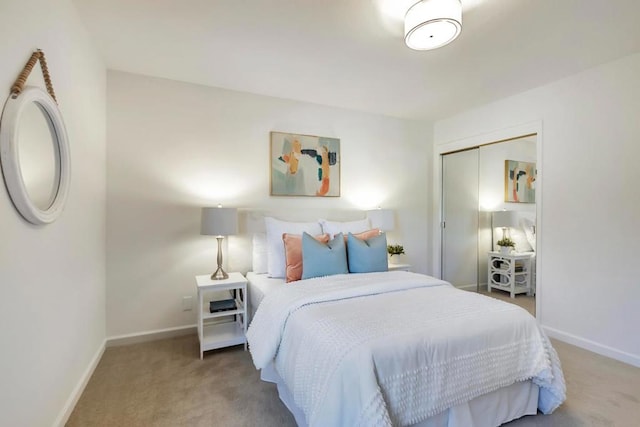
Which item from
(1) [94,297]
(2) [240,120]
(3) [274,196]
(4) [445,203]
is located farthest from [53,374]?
(4) [445,203]

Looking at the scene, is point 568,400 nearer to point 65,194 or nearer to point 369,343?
point 369,343

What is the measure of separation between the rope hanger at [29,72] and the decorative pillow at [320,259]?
190cm

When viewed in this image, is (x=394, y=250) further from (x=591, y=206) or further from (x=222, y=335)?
(x=222, y=335)

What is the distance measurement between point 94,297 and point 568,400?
351 centimetres

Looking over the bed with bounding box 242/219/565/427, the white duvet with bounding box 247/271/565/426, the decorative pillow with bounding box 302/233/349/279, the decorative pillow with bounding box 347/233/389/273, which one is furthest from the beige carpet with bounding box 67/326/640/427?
the decorative pillow with bounding box 347/233/389/273

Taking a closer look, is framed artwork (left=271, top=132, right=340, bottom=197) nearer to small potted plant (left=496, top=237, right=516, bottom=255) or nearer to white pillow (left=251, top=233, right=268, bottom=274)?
white pillow (left=251, top=233, right=268, bottom=274)

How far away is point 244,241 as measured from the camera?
10.4 feet

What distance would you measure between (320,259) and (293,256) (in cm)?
26

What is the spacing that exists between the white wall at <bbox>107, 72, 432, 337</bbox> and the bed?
1341 millimetres

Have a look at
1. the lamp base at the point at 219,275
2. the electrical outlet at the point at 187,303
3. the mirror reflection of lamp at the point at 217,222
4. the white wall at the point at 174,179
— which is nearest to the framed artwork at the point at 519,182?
the white wall at the point at 174,179

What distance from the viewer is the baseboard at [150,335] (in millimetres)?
2719

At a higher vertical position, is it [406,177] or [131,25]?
[131,25]

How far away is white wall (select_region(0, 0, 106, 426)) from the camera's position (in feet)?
4.06

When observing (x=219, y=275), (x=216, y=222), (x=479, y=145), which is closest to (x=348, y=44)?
(x=216, y=222)
